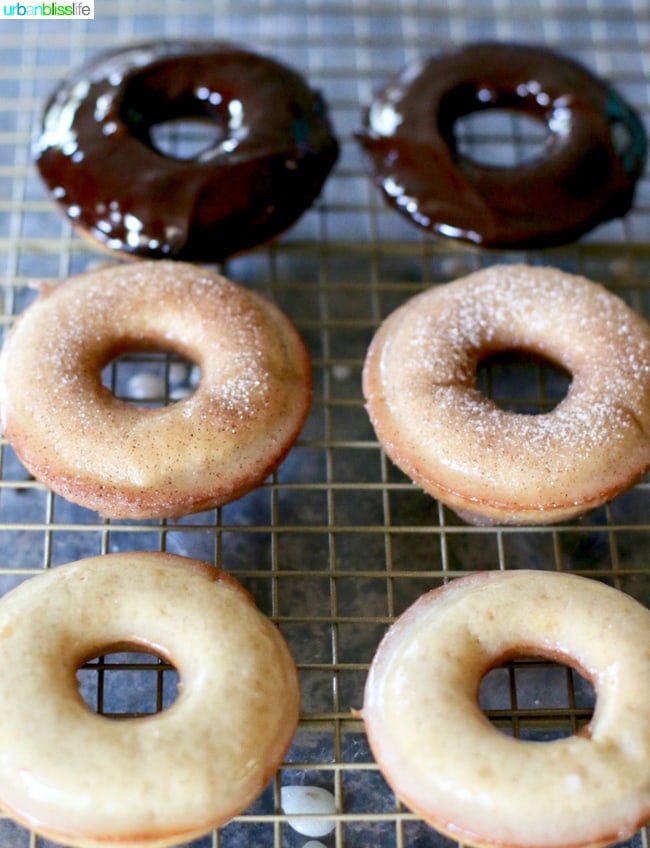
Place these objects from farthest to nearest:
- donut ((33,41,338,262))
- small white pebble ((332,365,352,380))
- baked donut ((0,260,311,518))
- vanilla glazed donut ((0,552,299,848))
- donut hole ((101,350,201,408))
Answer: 1. small white pebble ((332,365,352,380))
2. donut hole ((101,350,201,408))
3. donut ((33,41,338,262))
4. baked donut ((0,260,311,518))
5. vanilla glazed donut ((0,552,299,848))

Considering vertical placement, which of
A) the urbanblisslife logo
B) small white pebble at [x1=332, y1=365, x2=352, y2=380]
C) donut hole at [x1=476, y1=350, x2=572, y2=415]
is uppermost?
the urbanblisslife logo

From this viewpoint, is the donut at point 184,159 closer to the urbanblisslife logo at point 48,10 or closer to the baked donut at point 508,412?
the urbanblisslife logo at point 48,10

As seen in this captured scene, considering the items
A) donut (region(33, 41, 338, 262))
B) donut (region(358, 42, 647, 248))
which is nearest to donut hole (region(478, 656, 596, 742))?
donut (region(358, 42, 647, 248))

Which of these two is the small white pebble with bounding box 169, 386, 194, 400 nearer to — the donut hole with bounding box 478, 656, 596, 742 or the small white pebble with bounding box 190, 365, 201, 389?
the small white pebble with bounding box 190, 365, 201, 389

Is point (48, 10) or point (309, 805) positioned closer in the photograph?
point (309, 805)

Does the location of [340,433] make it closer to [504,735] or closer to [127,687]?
[127,687]

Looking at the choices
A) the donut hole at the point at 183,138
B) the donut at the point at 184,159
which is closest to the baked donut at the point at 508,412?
the donut at the point at 184,159

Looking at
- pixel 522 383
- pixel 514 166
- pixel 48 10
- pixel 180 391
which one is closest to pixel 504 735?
pixel 522 383
